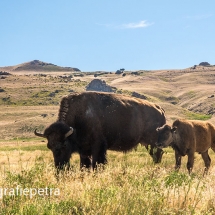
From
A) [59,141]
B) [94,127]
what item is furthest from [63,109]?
[59,141]

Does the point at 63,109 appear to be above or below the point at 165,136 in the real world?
above

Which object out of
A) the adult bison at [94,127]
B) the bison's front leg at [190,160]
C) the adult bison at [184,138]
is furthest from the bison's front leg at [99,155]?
the bison's front leg at [190,160]

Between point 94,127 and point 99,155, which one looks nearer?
point 99,155

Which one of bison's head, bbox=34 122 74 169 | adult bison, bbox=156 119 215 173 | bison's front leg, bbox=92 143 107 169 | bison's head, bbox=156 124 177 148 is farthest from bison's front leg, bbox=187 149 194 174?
bison's head, bbox=34 122 74 169

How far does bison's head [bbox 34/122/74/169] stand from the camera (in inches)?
373

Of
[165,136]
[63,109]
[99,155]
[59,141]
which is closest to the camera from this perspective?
[59,141]

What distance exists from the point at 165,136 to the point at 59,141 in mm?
4102

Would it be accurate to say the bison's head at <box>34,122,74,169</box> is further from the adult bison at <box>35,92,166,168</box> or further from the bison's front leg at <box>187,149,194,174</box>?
the bison's front leg at <box>187,149,194,174</box>

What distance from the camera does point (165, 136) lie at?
12.0 metres

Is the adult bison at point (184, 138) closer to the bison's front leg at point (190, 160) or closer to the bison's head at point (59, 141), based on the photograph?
the bison's front leg at point (190, 160)

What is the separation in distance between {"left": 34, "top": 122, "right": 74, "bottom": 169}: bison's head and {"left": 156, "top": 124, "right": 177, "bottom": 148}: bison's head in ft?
11.7

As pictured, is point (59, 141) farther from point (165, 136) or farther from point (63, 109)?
point (165, 136)

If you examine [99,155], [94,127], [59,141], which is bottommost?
[99,155]

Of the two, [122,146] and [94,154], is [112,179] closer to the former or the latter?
[94,154]
